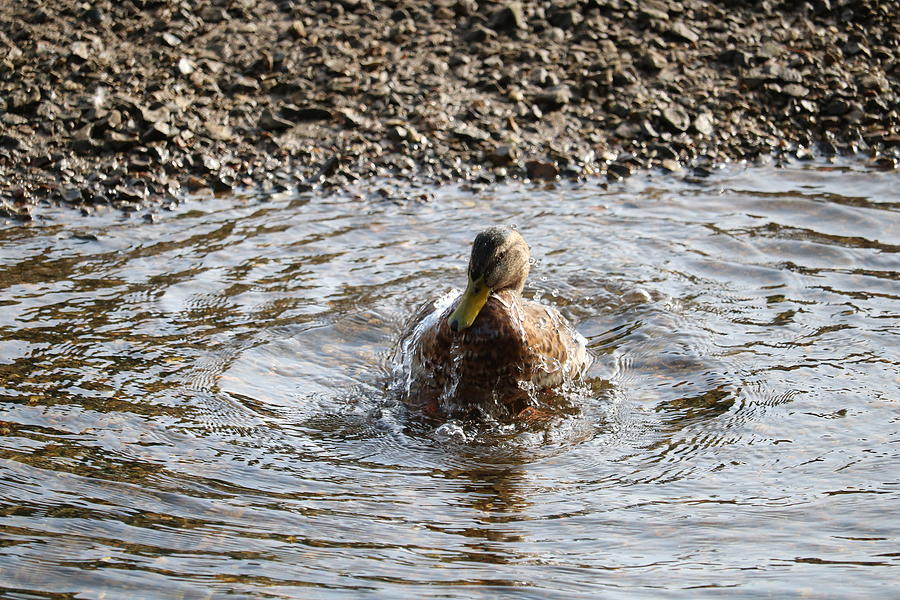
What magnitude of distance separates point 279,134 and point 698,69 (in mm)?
3753

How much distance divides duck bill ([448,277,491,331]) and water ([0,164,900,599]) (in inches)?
20.4

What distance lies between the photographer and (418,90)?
878 centimetres

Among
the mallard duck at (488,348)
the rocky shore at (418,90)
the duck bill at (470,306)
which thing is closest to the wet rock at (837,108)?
the rocky shore at (418,90)

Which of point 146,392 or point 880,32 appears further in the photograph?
point 880,32

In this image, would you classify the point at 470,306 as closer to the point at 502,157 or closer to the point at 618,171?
the point at 502,157

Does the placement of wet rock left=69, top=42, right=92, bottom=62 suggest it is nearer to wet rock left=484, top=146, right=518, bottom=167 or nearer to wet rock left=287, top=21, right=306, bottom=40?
wet rock left=287, top=21, right=306, bottom=40

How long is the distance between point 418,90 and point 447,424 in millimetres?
4541

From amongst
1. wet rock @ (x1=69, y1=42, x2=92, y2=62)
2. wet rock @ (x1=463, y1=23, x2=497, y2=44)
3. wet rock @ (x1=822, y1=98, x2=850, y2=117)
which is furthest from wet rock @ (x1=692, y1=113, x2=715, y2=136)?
wet rock @ (x1=69, y1=42, x2=92, y2=62)

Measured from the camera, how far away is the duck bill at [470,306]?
188 inches

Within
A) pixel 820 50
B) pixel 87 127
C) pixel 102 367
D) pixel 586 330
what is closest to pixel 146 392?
pixel 102 367

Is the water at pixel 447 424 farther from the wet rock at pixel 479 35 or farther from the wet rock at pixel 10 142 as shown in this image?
the wet rock at pixel 479 35

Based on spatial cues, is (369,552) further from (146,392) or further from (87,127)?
(87,127)

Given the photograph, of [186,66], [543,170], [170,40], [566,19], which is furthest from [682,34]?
[170,40]

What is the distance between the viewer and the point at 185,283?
6.18 metres
